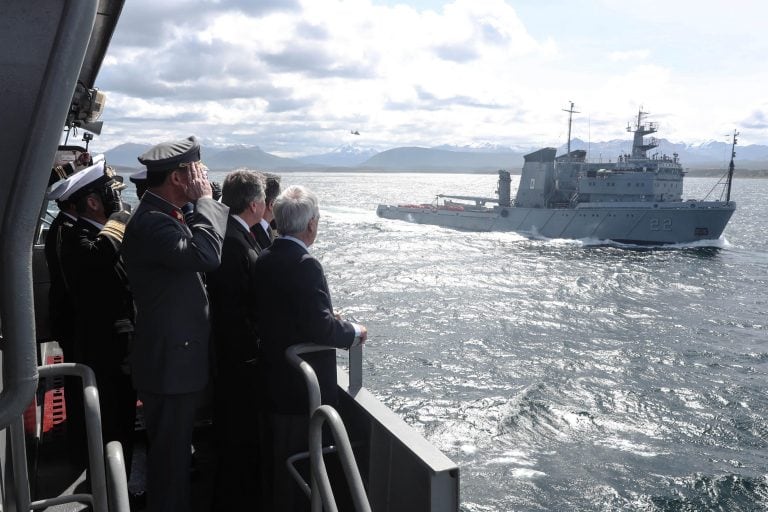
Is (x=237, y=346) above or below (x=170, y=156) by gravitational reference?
below

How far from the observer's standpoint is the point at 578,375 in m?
13.5

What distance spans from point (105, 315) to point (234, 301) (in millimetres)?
743

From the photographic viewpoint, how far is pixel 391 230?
44656 mm

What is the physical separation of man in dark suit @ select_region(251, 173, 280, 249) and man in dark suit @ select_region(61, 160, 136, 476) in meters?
0.74

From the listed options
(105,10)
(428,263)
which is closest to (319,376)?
(105,10)

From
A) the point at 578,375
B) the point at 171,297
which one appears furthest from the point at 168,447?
the point at 578,375

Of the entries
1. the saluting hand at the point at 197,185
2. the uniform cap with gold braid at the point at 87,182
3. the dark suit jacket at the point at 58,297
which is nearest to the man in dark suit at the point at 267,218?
the saluting hand at the point at 197,185

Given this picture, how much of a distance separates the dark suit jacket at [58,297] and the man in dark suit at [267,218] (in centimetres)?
108

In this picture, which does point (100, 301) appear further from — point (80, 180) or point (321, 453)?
point (321, 453)

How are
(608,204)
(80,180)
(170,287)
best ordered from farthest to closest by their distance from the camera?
(608,204), (80,180), (170,287)

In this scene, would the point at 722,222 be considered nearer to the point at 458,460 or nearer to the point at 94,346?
the point at 458,460

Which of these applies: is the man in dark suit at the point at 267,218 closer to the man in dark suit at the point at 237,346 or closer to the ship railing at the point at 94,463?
the man in dark suit at the point at 237,346

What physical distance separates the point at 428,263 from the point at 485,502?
69.4 ft

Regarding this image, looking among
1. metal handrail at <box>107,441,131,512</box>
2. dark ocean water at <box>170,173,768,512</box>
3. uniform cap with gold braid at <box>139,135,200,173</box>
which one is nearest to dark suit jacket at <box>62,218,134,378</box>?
uniform cap with gold braid at <box>139,135,200,173</box>
